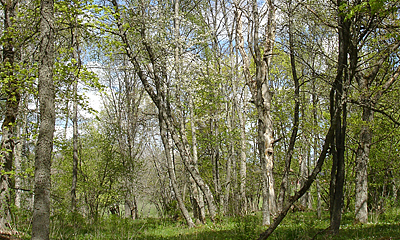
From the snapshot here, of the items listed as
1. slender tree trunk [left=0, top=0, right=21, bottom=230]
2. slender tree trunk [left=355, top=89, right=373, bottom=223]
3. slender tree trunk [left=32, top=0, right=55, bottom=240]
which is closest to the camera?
slender tree trunk [left=32, top=0, right=55, bottom=240]

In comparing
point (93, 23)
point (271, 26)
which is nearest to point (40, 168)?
point (93, 23)

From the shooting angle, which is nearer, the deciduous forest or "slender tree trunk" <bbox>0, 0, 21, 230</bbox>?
the deciduous forest

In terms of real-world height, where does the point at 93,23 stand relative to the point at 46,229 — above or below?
above

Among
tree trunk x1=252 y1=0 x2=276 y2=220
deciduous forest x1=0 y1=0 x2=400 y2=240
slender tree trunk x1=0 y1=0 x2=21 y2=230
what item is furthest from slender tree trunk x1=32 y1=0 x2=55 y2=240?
tree trunk x1=252 y1=0 x2=276 y2=220

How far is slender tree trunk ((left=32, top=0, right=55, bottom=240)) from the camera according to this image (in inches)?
216

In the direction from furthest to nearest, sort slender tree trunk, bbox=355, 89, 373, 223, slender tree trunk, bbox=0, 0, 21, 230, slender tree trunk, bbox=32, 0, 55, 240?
1. slender tree trunk, bbox=355, 89, 373, 223
2. slender tree trunk, bbox=0, 0, 21, 230
3. slender tree trunk, bbox=32, 0, 55, 240

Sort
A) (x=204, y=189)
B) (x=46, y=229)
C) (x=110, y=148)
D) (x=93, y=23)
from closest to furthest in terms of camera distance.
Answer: (x=46, y=229)
(x=93, y=23)
(x=204, y=189)
(x=110, y=148)

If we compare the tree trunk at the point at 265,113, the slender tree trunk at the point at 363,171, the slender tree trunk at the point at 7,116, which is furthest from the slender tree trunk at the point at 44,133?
the slender tree trunk at the point at 363,171

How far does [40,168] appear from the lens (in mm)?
5754

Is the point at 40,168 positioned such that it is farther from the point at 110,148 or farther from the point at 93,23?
the point at 110,148

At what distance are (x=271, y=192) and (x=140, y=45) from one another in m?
7.03

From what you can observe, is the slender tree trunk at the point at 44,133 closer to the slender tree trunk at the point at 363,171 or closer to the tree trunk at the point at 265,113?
the tree trunk at the point at 265,113

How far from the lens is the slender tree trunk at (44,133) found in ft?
18.0

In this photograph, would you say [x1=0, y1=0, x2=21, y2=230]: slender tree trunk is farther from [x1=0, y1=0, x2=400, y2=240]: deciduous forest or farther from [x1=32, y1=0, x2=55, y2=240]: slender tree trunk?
[x1=32, y1=0, x2=55, y2=240]: slender tree trunk
